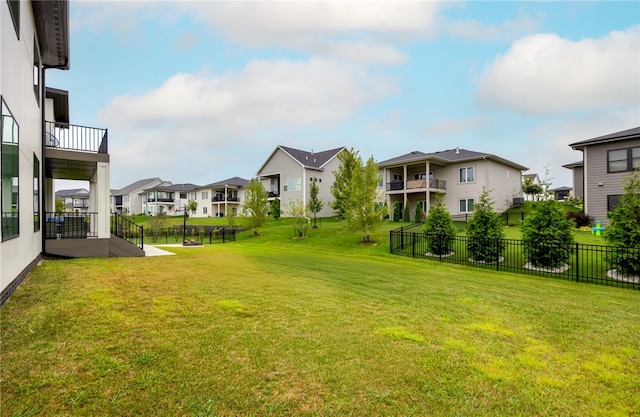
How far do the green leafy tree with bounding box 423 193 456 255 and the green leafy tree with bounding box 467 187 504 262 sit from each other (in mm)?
1044

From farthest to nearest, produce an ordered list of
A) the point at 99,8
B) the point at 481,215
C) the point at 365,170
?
the point at 365,170
the point at 481,215
the point at 99,8

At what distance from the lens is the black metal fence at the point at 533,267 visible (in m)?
10.1

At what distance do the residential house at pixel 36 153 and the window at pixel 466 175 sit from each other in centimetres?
2698

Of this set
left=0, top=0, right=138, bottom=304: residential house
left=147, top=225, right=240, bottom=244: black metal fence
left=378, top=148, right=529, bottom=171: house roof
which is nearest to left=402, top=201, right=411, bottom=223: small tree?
left=378, top=148, right=529, bottom=171: house roof

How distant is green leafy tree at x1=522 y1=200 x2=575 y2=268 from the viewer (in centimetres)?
1151

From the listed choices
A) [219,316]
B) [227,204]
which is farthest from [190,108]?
[227,204]

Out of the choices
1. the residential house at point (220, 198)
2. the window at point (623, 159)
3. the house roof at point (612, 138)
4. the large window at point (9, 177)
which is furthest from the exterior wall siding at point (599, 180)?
the residential house at point (220, 198)

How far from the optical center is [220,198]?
174 feet

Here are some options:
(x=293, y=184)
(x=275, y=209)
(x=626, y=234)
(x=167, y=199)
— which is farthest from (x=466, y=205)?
(x=167, y=199)

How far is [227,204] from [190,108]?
98.1ft

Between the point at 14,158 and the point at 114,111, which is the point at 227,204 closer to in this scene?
the point at 114,111

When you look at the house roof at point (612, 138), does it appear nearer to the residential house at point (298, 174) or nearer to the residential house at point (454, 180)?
the residential house at point (454, 180)

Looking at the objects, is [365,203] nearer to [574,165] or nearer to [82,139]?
[82,139]

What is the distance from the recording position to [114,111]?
914 inches
